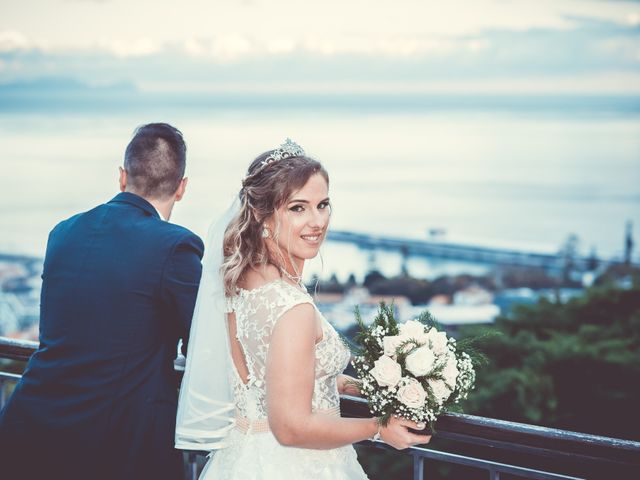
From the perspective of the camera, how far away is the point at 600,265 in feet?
152

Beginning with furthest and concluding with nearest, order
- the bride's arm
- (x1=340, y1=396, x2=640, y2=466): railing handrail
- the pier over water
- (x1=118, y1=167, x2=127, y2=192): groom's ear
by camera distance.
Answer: the pier over water
(x1=118, y1=167, x2=127, y2=192): groom's ear
the bride's arm
(x1=340, y1=396, x2=640, y2=466): railing handrail

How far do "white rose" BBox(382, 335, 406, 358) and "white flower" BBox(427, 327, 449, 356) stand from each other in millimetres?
75

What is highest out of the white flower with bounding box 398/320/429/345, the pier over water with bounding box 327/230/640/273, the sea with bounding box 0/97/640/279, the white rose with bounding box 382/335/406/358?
the sea with bounding box 0/97/640/279

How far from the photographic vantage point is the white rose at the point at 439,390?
2.07 metres

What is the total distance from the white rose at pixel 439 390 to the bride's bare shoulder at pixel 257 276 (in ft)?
1.70

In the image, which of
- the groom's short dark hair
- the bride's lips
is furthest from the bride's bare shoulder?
the groom's short dark hair

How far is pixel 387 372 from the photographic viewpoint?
207 cm

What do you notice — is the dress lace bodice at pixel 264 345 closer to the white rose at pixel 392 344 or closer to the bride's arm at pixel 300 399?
the bride's arm at pixel 300 399

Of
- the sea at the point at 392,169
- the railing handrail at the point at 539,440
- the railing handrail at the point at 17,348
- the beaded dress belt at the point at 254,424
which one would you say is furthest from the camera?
the sea at the point at 392,169

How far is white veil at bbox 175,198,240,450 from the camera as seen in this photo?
92.2 inches

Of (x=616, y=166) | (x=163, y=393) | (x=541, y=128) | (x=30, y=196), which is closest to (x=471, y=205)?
(x=616, y=166)

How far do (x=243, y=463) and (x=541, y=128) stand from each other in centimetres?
9397

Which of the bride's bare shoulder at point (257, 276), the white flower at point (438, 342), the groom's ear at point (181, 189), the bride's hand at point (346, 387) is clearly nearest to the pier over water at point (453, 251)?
the groom's ear at point (181, 189)

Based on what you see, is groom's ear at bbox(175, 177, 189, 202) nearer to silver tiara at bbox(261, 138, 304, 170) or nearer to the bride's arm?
silver tiara at bbox(261, 138, 304, 170)
